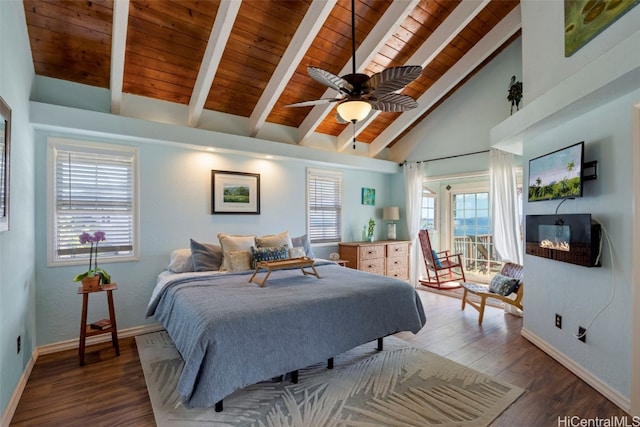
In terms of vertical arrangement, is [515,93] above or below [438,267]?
above

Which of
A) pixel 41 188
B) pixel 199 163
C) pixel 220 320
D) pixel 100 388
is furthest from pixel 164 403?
pixel 199 163

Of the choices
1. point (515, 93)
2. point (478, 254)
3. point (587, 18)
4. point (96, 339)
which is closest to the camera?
point (587, 18)

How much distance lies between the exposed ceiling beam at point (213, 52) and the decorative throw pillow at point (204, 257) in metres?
1.59

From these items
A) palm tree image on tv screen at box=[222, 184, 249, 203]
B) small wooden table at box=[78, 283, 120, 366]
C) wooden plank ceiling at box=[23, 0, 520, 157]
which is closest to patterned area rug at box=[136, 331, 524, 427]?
small wooden table at box=[78, 283, 120, 366]

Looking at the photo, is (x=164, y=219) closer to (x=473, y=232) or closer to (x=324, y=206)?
(x=324, y=206)

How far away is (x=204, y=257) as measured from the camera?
11.5 ft

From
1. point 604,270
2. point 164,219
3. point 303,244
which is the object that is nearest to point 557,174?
point 604,270

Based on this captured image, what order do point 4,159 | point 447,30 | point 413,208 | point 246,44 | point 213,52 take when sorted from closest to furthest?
point 4,159 < point 213,52 < point 246,44 < point 447,30 < point 413,208

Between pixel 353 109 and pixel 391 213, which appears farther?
pixel 391 213

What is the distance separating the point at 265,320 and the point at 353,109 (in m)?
1.79

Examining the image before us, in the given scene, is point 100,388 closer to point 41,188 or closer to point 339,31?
point 41,188

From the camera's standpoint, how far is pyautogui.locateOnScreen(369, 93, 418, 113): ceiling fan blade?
2602 mm

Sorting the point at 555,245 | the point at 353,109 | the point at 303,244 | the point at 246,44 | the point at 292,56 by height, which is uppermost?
the point at 246,44

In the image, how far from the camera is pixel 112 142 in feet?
11.2
